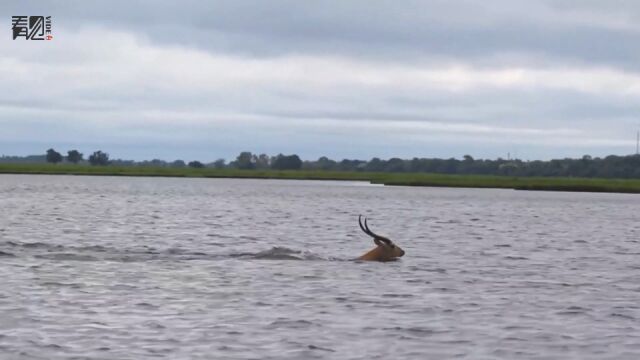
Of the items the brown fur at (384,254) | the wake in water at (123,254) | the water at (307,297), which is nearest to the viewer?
the water at (307,297)

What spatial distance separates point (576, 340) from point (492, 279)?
31.7 ft

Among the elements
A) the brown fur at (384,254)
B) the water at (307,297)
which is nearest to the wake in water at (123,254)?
the water at (307,297)

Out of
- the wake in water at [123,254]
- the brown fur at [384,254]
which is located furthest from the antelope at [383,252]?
the wake in water at [123,254]

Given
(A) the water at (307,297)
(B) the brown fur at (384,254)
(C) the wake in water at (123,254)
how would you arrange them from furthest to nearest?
(B) the brown fur at (384,254)
(C) the wake in water at (123,254)
(A) the water at (307,297)

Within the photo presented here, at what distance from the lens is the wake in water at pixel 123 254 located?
33438 millimetres

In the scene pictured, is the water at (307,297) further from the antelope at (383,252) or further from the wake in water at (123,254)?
the antelope at (383,252)

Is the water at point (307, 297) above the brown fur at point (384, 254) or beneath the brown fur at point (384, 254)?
beneath

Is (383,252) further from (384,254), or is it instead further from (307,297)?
(307,297)

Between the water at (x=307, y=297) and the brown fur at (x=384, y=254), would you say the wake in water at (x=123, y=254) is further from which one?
the brown fur at (x=384, y=254)

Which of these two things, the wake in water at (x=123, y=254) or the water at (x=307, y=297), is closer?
the water at (x=307, y=297)

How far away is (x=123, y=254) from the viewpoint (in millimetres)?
34750

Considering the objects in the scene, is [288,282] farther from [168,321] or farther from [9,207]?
[9,207]

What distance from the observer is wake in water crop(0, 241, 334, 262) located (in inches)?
1316

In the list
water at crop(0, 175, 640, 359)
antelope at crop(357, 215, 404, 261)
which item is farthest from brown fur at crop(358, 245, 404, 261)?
water at crop(0, 175, 640, 359)
